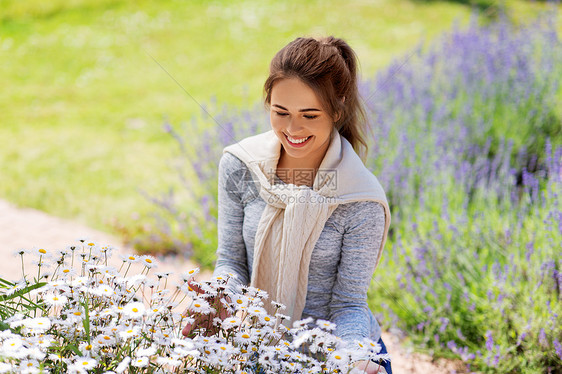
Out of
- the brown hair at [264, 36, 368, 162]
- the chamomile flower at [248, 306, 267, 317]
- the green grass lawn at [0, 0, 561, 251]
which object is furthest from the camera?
the green grass lawn at [0, 0, 561, 251]

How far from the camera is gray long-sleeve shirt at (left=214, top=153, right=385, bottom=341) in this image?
72.5 inches

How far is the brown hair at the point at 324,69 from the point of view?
5.74 ft

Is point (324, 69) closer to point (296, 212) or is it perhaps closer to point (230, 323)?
point (296, 212)

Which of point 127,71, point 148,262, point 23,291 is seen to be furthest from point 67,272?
point 127,71

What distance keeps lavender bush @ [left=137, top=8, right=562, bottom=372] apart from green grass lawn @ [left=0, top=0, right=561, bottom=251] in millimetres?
1096

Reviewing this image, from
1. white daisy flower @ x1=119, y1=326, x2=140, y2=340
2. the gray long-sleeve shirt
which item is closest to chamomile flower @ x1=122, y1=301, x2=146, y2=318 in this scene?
white daisy flower @ x1=119, y1=326, x2=140, y2=340

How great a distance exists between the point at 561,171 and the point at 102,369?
2.56m

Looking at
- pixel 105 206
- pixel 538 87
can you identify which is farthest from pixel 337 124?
pixel 105 206

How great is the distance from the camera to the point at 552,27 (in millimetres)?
4715

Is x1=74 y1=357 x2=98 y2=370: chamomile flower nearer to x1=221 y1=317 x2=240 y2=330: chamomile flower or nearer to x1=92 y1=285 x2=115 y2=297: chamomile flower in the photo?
x1=92 y1=285 x2=115 y2=297: chamomile flower

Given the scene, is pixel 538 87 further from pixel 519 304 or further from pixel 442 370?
pixel 442 370

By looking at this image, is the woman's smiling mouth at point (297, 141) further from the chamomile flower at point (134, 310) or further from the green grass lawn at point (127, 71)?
the green grass lawn at point (127, 71)

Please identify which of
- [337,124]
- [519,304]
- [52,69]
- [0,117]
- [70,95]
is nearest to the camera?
[337,124]

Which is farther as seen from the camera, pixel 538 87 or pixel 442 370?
pixel 538 87
